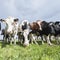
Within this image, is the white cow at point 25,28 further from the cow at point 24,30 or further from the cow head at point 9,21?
the cow head at point 9,21

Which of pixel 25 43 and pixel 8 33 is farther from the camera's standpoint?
pixel 8 33

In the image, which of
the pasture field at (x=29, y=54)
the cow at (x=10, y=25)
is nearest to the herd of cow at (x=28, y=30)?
the cow at (x=10, y=25)

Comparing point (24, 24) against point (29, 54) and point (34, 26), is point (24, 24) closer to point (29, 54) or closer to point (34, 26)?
point (34, 26)

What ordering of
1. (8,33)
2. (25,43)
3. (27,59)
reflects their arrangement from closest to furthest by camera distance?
(27,59) < (25,43) < (8,33)

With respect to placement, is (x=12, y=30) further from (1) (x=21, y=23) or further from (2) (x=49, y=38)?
(2) (x=49, y=38)

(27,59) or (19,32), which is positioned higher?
(19,32)

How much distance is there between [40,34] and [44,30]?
69cm

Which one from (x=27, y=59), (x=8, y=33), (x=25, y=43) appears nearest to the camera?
(x=27, y=59)

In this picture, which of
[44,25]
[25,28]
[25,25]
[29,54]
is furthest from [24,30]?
[29,54]

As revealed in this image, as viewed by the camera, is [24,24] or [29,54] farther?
[24,24]

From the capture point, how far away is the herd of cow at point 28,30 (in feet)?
90.5

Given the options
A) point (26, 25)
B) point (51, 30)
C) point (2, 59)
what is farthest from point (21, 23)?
point (2, 59)

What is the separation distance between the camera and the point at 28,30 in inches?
1090

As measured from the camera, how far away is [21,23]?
28.2 metres
